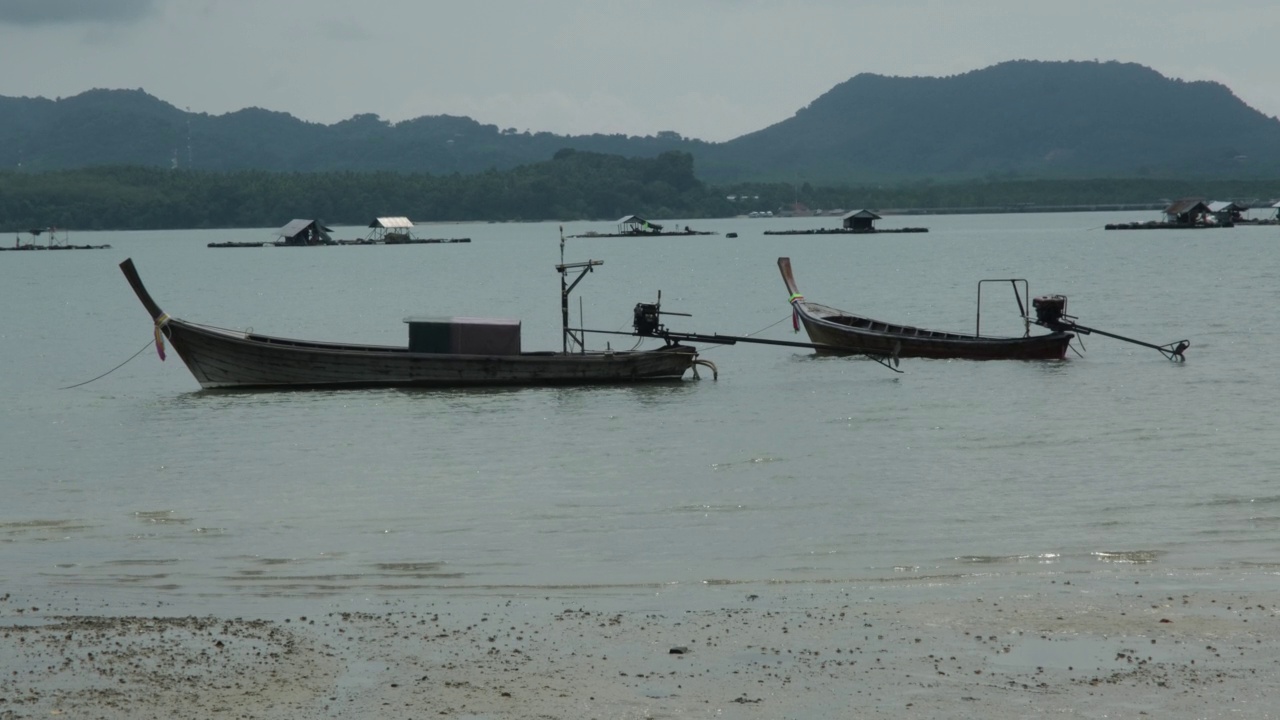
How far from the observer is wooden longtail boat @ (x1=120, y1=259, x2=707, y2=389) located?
3559 centimetres

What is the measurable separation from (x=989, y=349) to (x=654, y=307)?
11282 millimetres

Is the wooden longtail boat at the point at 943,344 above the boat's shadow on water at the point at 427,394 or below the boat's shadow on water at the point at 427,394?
above

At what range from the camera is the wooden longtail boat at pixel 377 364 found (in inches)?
1401

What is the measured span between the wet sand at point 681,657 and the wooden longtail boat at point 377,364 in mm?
20519

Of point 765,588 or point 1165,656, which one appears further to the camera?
point 765,588

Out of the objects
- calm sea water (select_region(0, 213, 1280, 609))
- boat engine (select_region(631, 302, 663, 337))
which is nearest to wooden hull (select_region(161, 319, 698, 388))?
calm sea water (select_region(0, 213, 1280, 609))

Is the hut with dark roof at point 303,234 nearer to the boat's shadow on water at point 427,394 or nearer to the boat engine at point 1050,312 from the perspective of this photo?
the boat's shadow on water at point 427,394

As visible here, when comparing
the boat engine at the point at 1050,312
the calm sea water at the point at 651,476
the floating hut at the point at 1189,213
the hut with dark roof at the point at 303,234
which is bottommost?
the calm sea water at the point at 651,476

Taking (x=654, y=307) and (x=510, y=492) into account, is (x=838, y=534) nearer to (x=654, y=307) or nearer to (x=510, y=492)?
(x=510, y=492)

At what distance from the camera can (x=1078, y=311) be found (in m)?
71.0

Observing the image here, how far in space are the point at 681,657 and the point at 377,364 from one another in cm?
2436

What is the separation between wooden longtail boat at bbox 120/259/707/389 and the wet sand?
2052 centimetres

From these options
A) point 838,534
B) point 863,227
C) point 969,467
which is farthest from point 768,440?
point 863,227

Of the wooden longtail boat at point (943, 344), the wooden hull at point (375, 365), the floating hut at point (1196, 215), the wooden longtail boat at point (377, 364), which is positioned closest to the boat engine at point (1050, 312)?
the wooden longtail boat at point (943, 344)
